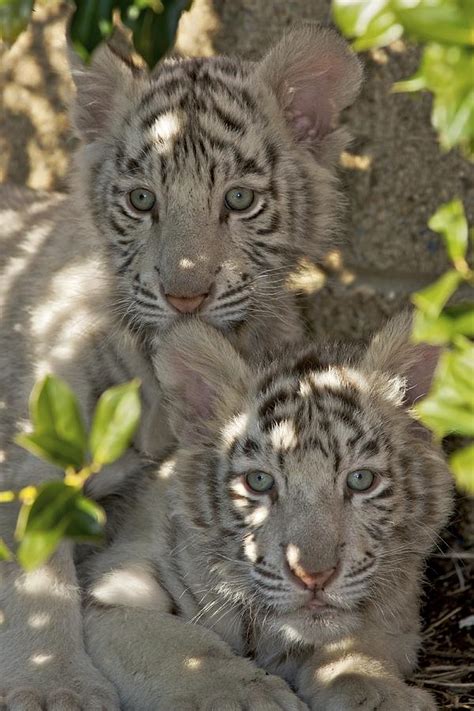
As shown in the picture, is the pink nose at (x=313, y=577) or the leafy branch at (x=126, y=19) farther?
the pink nose at (x=313, y=577)

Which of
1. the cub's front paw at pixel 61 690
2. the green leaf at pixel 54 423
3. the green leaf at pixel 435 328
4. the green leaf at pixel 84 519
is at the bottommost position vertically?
the cub's front paw at pixel 61 690

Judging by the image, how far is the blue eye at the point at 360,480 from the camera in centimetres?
239

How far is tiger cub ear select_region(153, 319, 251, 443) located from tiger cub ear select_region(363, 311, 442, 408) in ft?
1.06

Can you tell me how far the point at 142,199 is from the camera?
2785 millimetres

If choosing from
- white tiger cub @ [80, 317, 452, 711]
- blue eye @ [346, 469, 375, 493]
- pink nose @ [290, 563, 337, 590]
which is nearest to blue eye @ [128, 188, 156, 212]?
white tiger cub @ [80, 317, 452, 711]

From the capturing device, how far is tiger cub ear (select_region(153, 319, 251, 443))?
2.55 meters

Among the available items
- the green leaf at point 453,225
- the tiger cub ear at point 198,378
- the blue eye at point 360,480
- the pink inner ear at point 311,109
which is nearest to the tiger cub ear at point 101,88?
the pink inner ear at point 311,109

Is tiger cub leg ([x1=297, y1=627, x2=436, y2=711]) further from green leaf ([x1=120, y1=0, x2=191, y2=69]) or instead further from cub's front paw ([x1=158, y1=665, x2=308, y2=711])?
green leaf ([x1=120, y1=0, x2=191, y2=69])

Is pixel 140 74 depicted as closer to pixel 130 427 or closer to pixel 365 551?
pixel 365 551

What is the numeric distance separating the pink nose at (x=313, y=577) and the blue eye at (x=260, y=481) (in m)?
0.23

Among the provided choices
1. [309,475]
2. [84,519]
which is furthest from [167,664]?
[84,519]

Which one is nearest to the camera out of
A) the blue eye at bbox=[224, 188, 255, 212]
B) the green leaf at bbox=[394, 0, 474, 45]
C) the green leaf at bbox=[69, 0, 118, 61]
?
the green leaf at bbox=[394, 0, 474, 45]

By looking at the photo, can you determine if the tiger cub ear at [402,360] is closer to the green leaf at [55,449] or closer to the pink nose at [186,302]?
the pink nose at [186,302]

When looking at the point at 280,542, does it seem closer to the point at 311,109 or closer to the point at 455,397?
the point at 455,397
